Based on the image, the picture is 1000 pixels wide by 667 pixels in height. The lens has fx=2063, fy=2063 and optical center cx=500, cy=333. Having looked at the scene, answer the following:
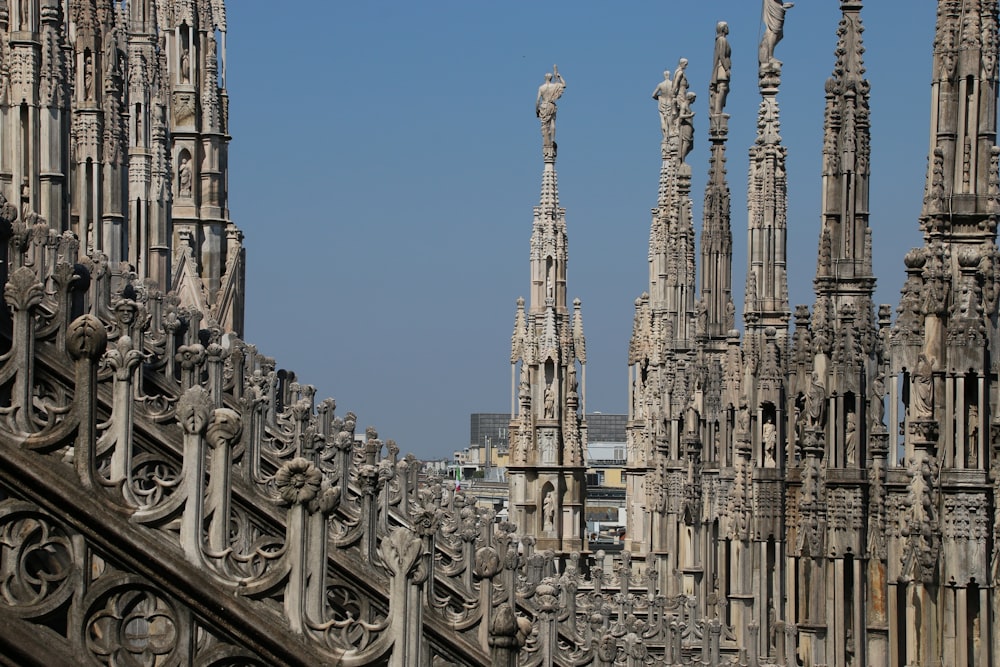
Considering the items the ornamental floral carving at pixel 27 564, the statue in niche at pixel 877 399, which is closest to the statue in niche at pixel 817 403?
the statue in niche at pixel 877 399

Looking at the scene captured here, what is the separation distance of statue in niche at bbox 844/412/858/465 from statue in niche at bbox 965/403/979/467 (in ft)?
17.5

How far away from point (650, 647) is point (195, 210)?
15.4m

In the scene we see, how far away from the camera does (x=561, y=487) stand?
48.0 meters

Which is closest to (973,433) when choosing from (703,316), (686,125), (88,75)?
(88,75)

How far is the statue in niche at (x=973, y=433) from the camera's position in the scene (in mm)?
14570

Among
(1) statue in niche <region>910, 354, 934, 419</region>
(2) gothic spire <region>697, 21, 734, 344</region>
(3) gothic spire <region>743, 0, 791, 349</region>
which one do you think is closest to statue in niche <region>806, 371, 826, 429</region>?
(1) statue in niche <region>910, 354, 934, 419</region>

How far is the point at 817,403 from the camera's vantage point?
20.5 m

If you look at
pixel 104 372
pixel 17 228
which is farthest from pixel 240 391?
pixel 104 372

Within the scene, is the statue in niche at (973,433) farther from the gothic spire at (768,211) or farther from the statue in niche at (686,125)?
the statue in niche at (686,125)

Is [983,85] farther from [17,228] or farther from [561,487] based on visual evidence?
[561,487]

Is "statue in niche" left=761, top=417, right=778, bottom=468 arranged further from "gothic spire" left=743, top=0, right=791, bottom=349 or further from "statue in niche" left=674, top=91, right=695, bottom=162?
"statue in niche" left=674, top=91, right=695, bottom=162

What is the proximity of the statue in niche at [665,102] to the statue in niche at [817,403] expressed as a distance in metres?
29.0

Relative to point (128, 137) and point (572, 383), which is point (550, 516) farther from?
point (128, 137)

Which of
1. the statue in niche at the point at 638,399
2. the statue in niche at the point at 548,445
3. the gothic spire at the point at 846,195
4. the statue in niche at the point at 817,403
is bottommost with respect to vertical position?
the statue in niche at the point at 548,445
